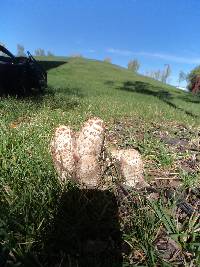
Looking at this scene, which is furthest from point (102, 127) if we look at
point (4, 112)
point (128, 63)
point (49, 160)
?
point (128, 63)

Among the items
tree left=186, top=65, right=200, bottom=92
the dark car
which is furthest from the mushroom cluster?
tree left=186, top=65, right=200, bottom=92

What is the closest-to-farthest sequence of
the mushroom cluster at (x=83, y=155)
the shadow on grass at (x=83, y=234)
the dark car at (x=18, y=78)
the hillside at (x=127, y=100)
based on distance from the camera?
the shadow on grass at (x=83, y=234) → the mushroom cluster at (x=83, y=155) → the hillside at (x=127, y=100) → the dark car at (x=18, y=78)

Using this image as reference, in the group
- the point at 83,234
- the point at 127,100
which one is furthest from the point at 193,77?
the point at 83,234

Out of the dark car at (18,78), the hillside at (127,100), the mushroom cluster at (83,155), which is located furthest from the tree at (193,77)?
the mushroom cluster at (83,155)

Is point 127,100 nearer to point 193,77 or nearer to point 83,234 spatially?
point 83,234

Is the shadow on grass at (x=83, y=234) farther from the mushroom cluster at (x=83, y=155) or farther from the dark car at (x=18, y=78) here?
the dark car at (x=18, y=78)

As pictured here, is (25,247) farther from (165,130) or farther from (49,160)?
(165,130)

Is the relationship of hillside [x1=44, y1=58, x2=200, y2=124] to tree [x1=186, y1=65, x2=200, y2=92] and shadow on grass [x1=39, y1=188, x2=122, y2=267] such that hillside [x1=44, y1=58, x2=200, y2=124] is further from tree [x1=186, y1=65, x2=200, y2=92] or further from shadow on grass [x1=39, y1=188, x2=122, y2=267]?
tree [x1=186, y1=65, x2=200, y2=92]

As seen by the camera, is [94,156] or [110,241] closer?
[110,241]
